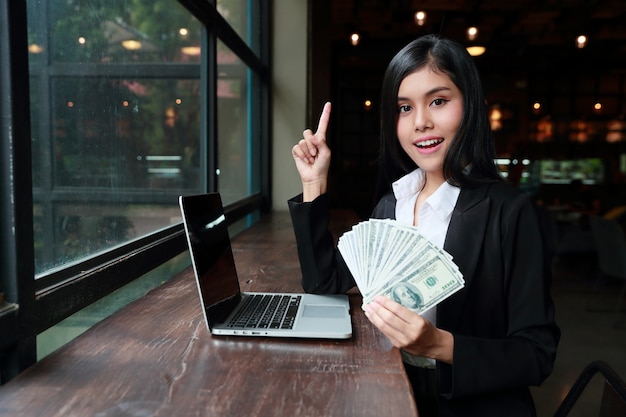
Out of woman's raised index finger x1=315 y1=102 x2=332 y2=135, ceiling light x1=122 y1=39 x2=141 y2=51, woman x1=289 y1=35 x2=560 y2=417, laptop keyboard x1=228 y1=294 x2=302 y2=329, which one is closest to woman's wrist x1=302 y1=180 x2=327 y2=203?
woman x1=289 y1=35 x2=560 y2=417

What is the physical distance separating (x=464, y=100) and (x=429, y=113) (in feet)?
0.27

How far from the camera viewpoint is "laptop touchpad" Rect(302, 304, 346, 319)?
122 centimetres

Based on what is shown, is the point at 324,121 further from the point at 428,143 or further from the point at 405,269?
the point at 405,269

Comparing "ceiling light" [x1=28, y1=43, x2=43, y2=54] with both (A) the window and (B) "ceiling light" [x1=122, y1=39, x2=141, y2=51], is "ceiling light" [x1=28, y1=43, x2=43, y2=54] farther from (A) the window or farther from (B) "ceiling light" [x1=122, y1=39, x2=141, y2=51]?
(B) "ceiling light" [x1=122, y1=39, x2=141, y2=51]

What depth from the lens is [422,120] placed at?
3.95ft

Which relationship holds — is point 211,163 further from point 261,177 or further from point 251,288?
point 261,177

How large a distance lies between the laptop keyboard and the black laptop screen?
4 cm

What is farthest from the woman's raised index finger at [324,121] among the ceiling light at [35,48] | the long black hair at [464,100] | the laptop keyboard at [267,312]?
the ceiling light at [35,48]

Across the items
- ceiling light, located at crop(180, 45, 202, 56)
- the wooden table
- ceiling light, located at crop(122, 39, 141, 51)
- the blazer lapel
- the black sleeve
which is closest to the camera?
the wooden table

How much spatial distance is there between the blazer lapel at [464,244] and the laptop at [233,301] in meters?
0.23

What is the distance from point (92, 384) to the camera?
84 centimetres

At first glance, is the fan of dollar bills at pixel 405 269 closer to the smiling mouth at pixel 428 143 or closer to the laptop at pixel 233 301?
the laptop at pixel 233 301

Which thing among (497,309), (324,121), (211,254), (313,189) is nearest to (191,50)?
(324,121)

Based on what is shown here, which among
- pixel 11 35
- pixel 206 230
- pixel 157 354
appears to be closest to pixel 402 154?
pixel 206 230
